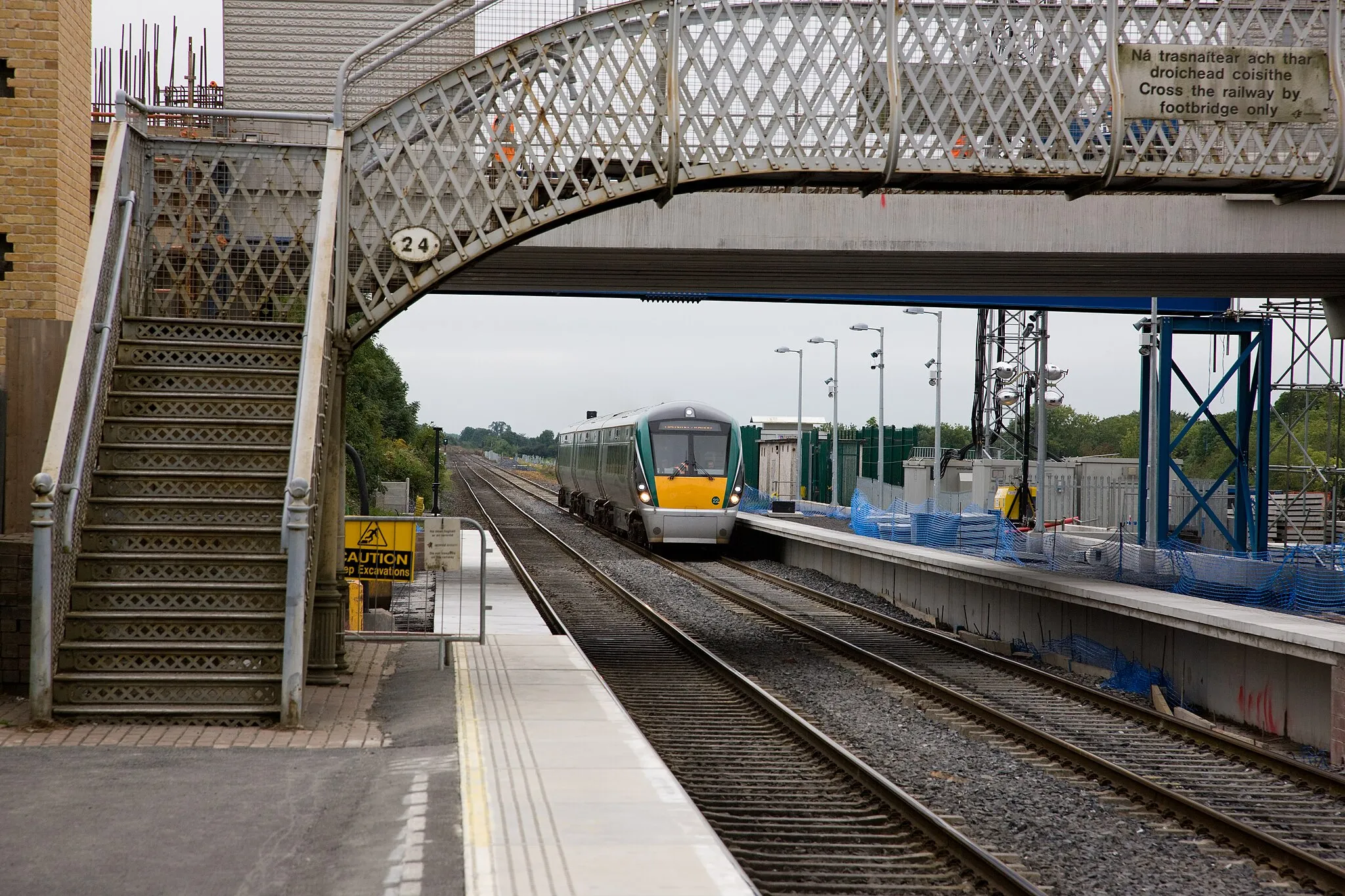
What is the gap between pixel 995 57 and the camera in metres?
11.2

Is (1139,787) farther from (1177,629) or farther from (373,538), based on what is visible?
(373,538)

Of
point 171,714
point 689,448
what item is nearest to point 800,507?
point 689,448

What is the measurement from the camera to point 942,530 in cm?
2306

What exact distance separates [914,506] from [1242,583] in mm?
15140

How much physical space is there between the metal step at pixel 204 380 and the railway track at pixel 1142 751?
6501 millimetres

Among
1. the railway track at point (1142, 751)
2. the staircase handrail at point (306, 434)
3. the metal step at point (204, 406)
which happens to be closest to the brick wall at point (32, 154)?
the metal step at point (204, 406)

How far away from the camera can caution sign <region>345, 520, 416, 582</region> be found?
1187 centimetres

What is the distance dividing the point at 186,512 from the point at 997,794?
5.84 meters

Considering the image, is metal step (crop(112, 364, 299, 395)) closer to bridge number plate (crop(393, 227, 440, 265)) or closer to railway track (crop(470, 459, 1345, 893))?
bridge number plate (crop(393, 227, 440, 265))

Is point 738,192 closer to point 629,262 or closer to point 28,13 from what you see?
point 629,262

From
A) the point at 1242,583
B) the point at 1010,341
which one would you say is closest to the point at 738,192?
the point at 1242,583

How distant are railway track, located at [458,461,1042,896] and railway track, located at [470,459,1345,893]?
67.8 inches

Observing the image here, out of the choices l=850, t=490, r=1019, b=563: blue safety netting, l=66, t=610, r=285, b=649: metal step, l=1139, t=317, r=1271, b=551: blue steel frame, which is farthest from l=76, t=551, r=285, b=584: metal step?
l=1139, t=317, r=1271, b=551: blue steel frame

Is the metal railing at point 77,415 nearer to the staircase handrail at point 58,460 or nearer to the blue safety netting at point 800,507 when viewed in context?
the staircase handrail at point 58,460
